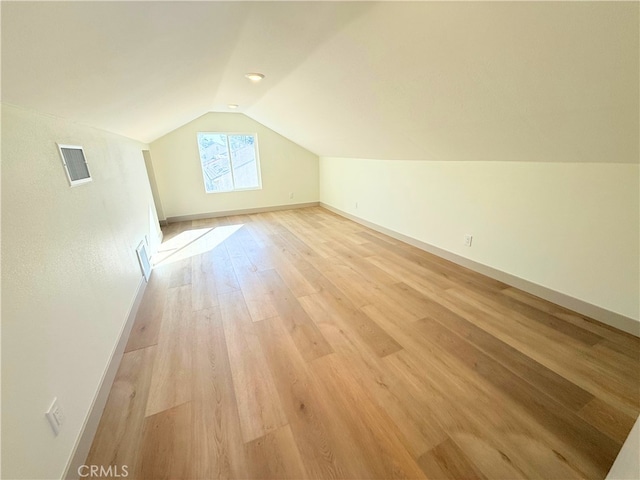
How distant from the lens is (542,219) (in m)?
2.20

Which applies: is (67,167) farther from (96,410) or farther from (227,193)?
(227,193)

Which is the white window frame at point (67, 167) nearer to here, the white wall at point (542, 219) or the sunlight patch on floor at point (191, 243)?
the sunlight patch on floor at point (191, 243)

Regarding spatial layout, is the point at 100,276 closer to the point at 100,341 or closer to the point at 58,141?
the point at 100,341

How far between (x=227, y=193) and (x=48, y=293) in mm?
4551

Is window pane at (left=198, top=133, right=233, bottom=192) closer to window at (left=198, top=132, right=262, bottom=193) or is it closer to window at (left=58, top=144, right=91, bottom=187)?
window at (left=198, top=132, right=262, bottom=193)

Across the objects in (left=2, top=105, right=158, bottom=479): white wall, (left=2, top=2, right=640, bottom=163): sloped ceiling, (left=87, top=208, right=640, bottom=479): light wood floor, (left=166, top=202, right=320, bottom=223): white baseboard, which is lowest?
(left=87, top=208, right=640, bottom=479): light wood floor

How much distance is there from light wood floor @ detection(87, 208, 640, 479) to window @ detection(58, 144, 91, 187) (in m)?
1.18

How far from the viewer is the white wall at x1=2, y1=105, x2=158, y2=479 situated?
87 centimetres

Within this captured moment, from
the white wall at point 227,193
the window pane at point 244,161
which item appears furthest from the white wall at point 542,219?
the window pane at point 244,161

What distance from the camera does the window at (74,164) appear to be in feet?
4.72

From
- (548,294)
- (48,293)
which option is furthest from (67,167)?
(548,294)

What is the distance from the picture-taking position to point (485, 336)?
186 centimetres

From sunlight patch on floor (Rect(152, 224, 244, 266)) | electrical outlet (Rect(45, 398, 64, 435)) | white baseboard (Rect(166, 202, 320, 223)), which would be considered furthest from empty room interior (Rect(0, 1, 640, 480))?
white baseboard (Rect(166, 202, 320, 223))

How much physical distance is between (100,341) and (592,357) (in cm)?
305
